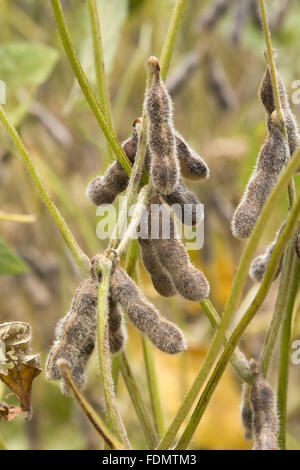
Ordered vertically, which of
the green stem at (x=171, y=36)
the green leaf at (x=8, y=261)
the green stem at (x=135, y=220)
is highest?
the green stem at (x=171, y=36)

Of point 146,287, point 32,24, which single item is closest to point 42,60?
point 146,287

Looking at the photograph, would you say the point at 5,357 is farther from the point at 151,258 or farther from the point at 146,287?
the point at 146,287

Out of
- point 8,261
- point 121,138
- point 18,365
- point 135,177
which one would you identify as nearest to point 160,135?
point 135,177

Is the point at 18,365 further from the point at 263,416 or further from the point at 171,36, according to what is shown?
the point at 171,36

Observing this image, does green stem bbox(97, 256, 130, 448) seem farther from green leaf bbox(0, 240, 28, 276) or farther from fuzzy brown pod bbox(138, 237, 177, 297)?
green leaf bbox(0, 240, 28, 276)

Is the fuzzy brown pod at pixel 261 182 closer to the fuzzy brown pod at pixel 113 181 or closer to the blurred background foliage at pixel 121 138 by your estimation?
the fuzzy brown pod at pixel 113 181

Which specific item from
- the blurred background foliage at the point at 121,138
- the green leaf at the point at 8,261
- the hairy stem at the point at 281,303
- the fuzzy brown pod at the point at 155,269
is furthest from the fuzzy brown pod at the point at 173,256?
the blurred background foliage at the point at 121,138

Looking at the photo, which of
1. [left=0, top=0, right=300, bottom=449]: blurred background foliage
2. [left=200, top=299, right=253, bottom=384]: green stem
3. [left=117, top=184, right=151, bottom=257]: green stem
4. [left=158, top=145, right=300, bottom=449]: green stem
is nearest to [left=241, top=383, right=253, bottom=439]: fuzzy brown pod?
[left=200, top=299, right=253, bottom=384]: green stem
